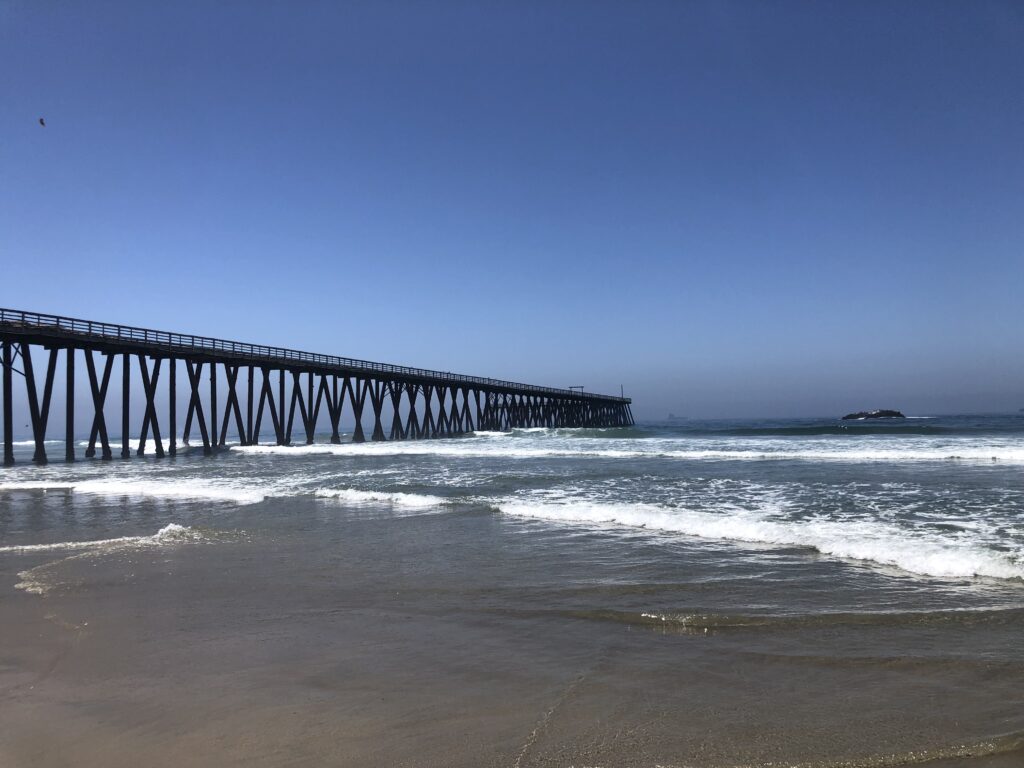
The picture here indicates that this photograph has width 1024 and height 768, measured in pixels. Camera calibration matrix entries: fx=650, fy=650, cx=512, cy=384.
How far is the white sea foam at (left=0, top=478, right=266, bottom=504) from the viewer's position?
44.8 feet

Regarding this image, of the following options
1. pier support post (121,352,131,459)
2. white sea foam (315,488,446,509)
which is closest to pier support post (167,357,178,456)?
pier support post (121,352,131,459)

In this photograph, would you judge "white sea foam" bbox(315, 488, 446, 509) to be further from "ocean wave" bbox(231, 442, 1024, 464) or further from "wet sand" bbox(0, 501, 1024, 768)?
"ocean wave" bbox(231, 442, 1024, 464)

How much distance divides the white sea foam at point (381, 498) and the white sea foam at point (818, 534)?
60.8 inches

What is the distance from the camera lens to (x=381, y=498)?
12859 mm

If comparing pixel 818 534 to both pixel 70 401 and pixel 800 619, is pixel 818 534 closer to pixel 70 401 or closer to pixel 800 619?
pixel 800 619

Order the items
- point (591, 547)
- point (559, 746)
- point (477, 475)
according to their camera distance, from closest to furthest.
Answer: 1. point (559, 746)
2. point (591, 547)
3. point (477, 475)

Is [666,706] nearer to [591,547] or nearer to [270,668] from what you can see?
[270,668]

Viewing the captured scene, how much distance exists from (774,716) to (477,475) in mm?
14406

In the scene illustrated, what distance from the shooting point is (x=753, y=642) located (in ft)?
14.1

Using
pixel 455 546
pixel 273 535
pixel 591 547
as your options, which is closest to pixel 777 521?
pixel 591 547

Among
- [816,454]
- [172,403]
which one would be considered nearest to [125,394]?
[172,403]

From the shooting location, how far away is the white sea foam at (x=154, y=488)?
44.8ft

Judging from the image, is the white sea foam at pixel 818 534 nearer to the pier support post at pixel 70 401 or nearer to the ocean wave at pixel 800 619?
the ocean wave at pixel 800 619

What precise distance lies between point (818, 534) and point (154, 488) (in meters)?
14.3
